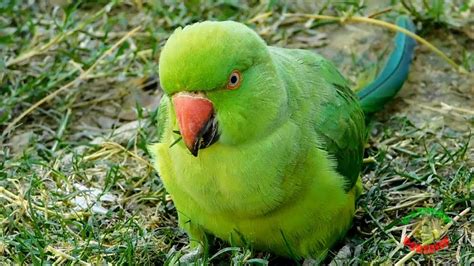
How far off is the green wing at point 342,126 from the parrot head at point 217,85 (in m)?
0.36

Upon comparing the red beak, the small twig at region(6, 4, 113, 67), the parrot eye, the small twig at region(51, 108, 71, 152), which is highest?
the parrot eye

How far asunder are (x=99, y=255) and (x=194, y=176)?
21.4 inches

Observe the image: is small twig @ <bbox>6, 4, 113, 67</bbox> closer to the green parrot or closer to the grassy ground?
the grassy ground

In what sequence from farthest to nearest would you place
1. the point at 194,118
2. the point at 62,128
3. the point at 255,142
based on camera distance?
the point at 62,128 → the point at 255,142 → the point at 194,118

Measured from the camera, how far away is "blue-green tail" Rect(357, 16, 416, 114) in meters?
3.95

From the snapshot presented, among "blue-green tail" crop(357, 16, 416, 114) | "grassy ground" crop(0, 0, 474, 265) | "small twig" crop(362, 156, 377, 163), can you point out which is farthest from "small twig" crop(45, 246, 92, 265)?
"blue-green tail" crop(357, 16, 416, 114)

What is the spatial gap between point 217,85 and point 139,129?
141 cm

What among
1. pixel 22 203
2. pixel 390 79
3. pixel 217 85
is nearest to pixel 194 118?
pixel 217 85

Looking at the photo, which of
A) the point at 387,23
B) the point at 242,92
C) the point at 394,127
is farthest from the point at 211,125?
the point at 387,23

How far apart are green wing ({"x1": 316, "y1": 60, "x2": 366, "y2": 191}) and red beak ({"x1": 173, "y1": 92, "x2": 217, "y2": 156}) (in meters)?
0.55

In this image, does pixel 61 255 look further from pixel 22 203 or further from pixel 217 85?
pixel 217 85

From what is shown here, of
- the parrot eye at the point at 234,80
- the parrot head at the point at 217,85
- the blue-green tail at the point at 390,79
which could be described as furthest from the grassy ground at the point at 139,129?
the parrot eye at the point at 234,80

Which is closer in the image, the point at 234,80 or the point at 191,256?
the point at 234,80

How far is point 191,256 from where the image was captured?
3232mm
